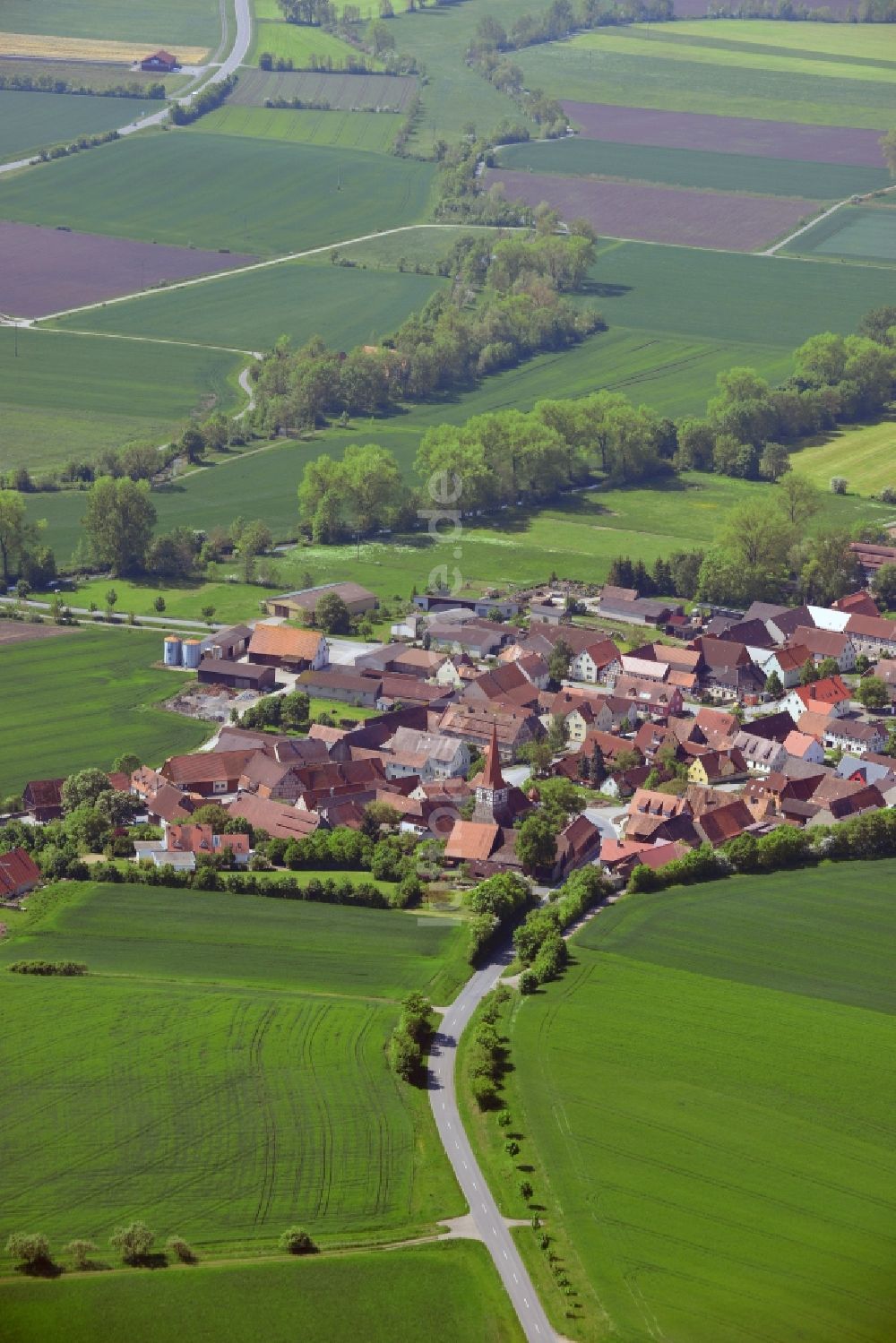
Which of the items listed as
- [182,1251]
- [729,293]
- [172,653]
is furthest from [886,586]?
[182,1251]

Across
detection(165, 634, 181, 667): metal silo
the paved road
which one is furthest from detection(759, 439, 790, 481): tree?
the paved road

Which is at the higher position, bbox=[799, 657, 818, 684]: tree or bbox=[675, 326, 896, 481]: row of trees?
bbox=[675, 326, 896, 481]: row of trees

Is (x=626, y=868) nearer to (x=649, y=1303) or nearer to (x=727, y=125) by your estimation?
(x=649, y=1303)

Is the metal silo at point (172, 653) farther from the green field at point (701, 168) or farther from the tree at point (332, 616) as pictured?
the green field at point (701, 168)

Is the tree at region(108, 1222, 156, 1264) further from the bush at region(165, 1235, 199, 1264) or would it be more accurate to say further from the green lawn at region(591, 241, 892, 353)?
the green lawn at region(591, 241, 892, 353)

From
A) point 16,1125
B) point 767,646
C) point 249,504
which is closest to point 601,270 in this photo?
point 249,504

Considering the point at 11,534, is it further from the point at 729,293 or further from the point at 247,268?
the point at 729,293

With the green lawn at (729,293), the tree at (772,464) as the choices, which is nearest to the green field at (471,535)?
the tree at (772,464)
